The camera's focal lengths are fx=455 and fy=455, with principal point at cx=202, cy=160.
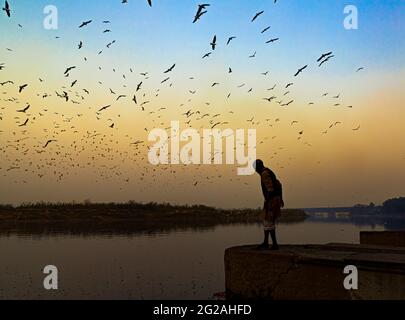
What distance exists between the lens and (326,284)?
36.6 feet

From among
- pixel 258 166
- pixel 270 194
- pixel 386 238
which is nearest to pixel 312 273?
pixel 270 194

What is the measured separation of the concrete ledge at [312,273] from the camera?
996 centimetres

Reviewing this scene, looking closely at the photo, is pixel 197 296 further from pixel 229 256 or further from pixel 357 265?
pixel 357 265

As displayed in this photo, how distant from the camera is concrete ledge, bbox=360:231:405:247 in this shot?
2033 centimetres

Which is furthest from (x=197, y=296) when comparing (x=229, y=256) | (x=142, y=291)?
(x=229, y=256)

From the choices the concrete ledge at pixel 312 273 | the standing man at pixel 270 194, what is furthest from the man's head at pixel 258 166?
A: the concrete ledge at pixel 312 273

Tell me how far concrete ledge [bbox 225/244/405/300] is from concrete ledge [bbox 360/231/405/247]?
6.96 m

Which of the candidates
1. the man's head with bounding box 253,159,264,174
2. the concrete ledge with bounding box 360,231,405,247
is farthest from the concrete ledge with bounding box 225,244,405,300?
the concrete ledge with bounding box 360,231,405,247

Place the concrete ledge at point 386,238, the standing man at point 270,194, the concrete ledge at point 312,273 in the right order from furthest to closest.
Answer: the concrete ledge at point 386,238 → the standing man at point 270,194 → the concrete ledge at point 312,273

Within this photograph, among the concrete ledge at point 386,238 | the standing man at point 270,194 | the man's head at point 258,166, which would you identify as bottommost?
the concrete ledge at point 386,238

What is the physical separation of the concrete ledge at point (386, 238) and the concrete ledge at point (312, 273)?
6.96 m

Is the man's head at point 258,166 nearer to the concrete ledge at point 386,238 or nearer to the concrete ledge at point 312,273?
the concrete ledge at point 312,273
